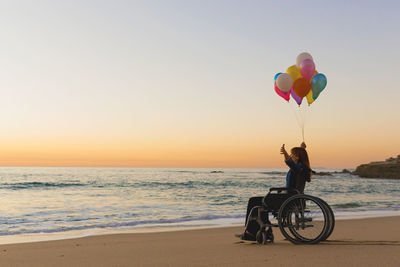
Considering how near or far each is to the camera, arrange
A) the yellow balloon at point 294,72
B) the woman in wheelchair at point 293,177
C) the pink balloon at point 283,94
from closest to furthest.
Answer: the woman in wheelchair at point 293,177, the yellow balloon at point 294,72, the pink balloon at point 283,94

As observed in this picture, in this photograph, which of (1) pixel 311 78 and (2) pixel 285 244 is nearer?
(2) pixel 285 244

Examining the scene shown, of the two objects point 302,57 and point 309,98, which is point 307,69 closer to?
point 302,57

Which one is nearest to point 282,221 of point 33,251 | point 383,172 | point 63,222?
point 33,251

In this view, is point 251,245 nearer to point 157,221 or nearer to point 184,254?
point 184,254

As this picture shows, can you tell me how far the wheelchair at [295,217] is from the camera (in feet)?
16.7

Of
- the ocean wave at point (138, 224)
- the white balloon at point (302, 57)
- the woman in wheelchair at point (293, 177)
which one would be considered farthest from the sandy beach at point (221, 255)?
the white balloon at point (302, 57)

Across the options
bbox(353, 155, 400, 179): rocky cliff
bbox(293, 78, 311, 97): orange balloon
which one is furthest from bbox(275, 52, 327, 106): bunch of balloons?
bbox(353, 155, 400, 179): rocky cliff

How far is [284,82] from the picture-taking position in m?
8.19

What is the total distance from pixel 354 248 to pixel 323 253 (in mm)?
578

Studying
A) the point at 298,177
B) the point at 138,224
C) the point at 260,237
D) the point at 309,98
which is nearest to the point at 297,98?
the point at 309,98

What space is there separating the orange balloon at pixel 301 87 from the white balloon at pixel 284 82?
0.13 meters

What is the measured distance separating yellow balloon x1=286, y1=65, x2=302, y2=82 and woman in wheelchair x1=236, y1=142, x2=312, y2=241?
329cm

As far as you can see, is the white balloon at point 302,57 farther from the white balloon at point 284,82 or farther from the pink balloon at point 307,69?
the white balloon at point 284,82

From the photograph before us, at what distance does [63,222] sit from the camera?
10.9 metres
